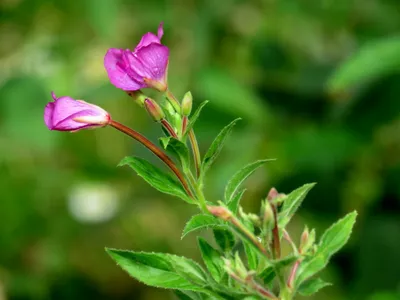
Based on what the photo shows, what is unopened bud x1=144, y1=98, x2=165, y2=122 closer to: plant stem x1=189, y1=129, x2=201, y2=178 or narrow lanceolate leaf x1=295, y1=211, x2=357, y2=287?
plant stem x1=189, y1=129, x2=201, y2=178

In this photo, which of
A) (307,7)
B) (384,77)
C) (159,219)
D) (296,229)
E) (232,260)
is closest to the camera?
(232,260)

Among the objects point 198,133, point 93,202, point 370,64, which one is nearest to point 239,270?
point 370,64

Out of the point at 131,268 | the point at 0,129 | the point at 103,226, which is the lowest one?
the point at 103,226

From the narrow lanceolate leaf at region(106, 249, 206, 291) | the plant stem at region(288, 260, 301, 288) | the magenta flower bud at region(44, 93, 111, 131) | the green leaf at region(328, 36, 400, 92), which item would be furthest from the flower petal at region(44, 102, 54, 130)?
the green leaf at region(328, 36, 400, 92)

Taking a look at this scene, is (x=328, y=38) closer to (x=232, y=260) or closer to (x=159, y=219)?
(x=159, y=219)

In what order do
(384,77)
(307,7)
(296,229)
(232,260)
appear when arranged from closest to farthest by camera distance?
(232,260) → (384,77) → (296,229) → (307,7)

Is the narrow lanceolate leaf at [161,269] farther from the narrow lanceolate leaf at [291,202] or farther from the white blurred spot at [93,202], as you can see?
the white blurred spot at [93,202]

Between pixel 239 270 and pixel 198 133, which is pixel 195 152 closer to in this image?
pixel 239 270

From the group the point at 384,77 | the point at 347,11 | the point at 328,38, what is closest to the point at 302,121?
the point at 384,77
